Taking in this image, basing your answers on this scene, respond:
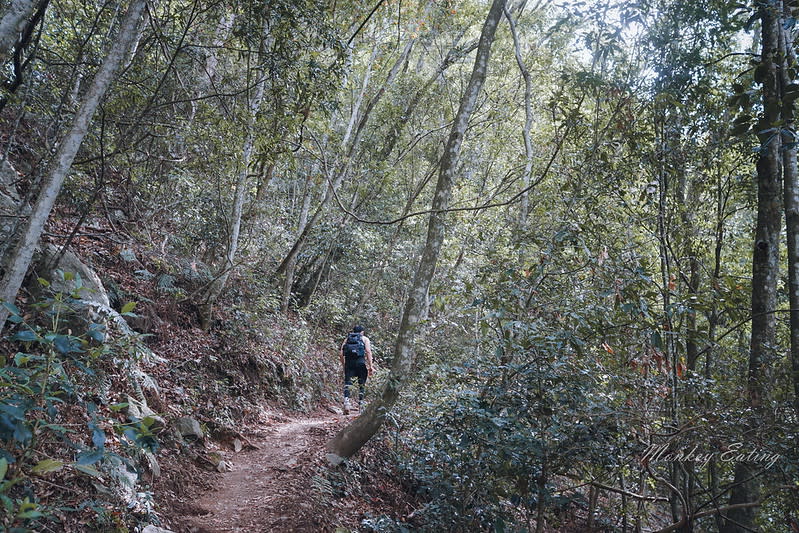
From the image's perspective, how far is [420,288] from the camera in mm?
7410

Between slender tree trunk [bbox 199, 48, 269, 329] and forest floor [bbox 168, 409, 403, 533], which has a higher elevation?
slender tree trunk [bbox 199, 48, 269, 329]

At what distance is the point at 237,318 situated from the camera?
39.3 ft

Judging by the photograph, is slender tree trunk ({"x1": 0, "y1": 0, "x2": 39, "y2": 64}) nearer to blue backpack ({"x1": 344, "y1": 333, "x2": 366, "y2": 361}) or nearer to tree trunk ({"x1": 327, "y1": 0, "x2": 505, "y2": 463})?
tree trunk ({"x1": 327, "y1": 0, "x2": 505, "y2": 463})

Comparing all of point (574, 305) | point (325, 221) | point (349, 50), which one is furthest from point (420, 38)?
point (574, 305)

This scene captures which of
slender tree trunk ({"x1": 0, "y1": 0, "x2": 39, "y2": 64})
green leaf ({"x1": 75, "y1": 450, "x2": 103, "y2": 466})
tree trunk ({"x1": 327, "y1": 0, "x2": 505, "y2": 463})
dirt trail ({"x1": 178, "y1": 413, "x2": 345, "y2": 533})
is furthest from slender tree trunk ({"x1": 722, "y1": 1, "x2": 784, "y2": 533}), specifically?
slender tree trunk ({"x1": 0, "y1": 0, "x2": 39, "y2": 64})

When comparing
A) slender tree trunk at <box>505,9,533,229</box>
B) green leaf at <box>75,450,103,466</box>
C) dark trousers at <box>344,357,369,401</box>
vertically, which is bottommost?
green leaf at <box>75,450,103,466</box>

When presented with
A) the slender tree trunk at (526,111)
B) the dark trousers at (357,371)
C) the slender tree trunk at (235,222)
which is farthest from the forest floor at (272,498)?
the slender tree trunk at (526,111)

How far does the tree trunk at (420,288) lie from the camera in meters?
7.30

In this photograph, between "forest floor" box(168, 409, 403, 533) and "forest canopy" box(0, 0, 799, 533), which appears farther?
"forest floor" box(168, 409, 403, 533)

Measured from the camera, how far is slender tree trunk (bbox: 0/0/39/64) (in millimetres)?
4262

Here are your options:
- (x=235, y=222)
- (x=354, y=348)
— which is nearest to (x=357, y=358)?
(x=354, y=348)

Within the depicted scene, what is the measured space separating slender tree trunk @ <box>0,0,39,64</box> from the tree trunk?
4.85 meters

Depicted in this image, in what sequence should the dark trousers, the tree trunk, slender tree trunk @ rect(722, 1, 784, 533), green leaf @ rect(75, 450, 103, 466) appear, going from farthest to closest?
the dark trousers
the tree trunk
slender tree trunk @ rect(722, 1, 784, 533)
green leaf @ rect(75, 450, 103, 466)

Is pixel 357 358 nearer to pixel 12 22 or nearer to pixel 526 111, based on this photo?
pixel 526 111
